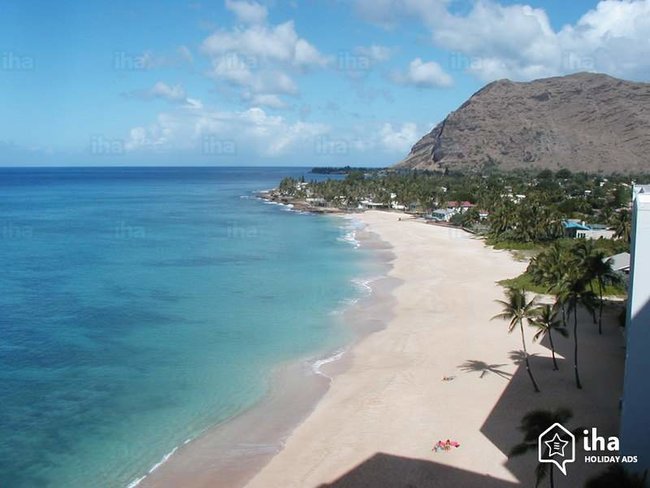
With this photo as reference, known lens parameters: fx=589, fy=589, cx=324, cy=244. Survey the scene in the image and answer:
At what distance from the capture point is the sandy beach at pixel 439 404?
17.2 m

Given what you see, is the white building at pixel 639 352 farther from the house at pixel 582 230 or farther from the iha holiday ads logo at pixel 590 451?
the house at pixel 582 230

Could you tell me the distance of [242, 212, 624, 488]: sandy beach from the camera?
17.2 m

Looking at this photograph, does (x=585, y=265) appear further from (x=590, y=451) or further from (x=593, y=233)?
(x=593, y=233)

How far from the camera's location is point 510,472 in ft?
54.6

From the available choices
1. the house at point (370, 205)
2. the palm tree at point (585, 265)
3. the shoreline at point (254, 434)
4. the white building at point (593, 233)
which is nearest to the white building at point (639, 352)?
the palm tree at point (585, 265)

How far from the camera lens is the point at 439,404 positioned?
2162cm

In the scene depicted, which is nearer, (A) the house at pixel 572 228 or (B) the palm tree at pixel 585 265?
(B) the palm tree at pixel 585 265

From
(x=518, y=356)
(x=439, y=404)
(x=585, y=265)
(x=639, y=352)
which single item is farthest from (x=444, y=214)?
(x=639, y=352)

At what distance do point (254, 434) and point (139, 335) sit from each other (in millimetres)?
13760

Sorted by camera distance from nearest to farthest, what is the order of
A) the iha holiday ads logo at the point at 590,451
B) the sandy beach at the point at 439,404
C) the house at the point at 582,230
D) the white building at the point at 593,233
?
the iha holiday ads logo at the point at 590,451 → the sandy beach at the point at 439,404 → the white building at the point at 593,233 → the house at the point at 582,230

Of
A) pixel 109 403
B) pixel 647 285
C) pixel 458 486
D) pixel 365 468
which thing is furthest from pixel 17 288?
pixel 647 285

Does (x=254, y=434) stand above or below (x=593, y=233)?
below

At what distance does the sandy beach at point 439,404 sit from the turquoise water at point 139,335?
3.69 m

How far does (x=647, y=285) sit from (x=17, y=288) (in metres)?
41.8
